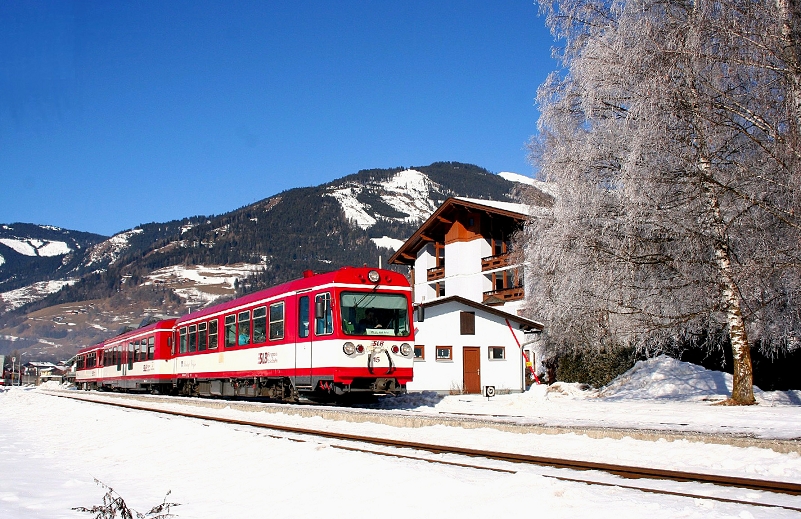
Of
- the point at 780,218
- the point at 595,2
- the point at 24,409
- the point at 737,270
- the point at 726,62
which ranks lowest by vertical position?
the point at 24,409

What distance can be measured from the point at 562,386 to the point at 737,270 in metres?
13.3

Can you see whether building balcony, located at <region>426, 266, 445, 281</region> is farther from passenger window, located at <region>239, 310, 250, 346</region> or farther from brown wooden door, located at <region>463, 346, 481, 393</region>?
passenger window, located at <region>239, 310, 250, 346</region>

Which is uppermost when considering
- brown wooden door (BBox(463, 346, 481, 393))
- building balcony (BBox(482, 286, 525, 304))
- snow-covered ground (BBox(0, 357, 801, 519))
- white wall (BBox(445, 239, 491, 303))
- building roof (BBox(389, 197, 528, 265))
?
building roof (BBox(389, 197, 528, 265))

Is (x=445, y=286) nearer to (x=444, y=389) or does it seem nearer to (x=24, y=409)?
(x=444, y=389)

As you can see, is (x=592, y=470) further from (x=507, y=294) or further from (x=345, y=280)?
(x=507, y=294)

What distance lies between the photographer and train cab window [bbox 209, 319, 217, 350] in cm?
2620

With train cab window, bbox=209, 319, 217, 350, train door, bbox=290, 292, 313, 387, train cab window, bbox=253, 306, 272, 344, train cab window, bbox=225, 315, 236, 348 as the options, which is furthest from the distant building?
train cab window, bbox=209, 319, 217, 350

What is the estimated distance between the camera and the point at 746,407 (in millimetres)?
18312

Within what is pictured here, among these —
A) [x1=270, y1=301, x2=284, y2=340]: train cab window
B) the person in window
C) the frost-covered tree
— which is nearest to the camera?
the frost-covered tree

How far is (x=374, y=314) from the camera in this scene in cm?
1938

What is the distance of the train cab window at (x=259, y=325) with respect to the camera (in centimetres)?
2197

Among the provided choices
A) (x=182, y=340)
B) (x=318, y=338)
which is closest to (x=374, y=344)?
(x=318, y=338)

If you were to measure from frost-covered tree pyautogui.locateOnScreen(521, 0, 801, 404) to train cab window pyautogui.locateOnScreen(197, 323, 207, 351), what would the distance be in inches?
504

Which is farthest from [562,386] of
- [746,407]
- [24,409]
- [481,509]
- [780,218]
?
[481,509]
